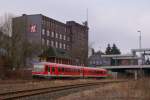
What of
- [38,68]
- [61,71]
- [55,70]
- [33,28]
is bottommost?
[61,71]

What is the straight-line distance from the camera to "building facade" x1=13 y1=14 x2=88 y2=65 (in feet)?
307

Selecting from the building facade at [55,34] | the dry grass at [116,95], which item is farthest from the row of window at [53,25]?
the dry grass at [116,95]

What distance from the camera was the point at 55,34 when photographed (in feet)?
346

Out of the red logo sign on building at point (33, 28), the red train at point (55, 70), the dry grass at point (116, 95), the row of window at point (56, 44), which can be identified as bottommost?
the dry grass at point (116, 95)

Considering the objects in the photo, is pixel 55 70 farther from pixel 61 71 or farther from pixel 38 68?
pixel 38 68

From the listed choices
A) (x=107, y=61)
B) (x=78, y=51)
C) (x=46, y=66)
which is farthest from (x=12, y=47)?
(x=107, y=61)

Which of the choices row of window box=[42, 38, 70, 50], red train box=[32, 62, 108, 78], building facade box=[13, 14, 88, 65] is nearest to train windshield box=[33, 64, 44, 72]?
red train box=[32, 62, 108, 78]

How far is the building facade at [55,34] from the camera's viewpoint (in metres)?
93.6

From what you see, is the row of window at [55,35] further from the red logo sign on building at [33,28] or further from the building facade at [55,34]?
the red logo sign on building at [33,28]

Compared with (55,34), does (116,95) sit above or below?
below

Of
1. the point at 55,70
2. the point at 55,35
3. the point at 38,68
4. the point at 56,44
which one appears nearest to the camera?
the point at 38,68

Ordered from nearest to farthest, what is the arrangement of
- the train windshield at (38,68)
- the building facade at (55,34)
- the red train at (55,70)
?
1. the red train at (55,70)
2. the train windshield at (38,68)
3. the building facade at (55,34)

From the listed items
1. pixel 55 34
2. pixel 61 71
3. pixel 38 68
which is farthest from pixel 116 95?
pixel 55 34

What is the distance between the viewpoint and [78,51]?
365 feet
